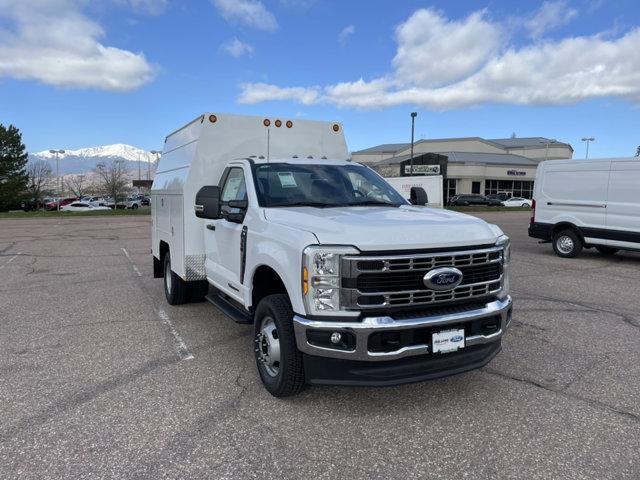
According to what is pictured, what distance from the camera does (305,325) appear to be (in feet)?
11.4

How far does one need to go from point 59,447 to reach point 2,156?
63.9 meters

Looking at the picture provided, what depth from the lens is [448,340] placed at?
3590 millimetres

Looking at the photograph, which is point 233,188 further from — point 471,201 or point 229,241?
point 471,201

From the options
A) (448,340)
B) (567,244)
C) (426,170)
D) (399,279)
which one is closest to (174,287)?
(399,279)

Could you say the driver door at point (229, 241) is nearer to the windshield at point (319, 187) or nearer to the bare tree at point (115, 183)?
the windshield at point (319, 187)

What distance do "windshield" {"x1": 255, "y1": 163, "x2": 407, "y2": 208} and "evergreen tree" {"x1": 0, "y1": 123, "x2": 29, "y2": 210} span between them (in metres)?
60.0

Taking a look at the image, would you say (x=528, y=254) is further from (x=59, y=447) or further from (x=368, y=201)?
(x=59, y=447)

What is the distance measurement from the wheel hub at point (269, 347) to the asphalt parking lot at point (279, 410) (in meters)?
→ 0.25

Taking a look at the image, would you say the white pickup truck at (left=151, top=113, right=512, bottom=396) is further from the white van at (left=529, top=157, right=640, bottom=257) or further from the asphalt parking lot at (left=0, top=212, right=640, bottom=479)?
the white van at (left=529, top=157, right=640, bottom=257)

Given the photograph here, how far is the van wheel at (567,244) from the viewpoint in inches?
482

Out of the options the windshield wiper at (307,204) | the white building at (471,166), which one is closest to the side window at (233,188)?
the windshield wiper at (307,204)

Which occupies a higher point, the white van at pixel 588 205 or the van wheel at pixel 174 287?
the white van at pixel 588 205

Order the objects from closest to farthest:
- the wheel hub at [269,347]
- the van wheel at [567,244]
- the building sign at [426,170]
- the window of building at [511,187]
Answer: the wheel hub at [269,347]
the van wheel at [567,244]
the building sign at [426,170]
the window of building at [511,187]

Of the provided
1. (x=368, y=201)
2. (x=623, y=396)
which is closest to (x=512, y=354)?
(x=623, y=396)
